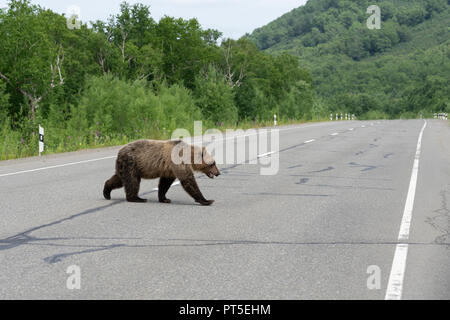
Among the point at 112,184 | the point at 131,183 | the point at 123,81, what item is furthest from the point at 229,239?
the point at 123,81

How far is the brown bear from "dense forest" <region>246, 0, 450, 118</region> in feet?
320

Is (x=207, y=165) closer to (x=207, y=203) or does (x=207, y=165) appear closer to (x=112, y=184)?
(x=207, y=203)

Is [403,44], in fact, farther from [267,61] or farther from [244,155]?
[244,155]

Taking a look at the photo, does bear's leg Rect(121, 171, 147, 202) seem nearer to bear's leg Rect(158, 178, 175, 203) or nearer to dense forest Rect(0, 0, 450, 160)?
bear's leg Rect(158, 178, 175, 203)

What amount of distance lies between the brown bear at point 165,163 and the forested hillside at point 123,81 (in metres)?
9.29

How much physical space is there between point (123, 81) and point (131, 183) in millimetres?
18190

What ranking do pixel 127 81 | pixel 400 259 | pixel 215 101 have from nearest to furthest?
pixel 400 259
pixel 127 81
pixel 215 101

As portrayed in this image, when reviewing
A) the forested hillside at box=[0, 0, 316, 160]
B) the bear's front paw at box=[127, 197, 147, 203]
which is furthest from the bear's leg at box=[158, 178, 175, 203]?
the forested hillside at box=[0, 0, 316, 160]

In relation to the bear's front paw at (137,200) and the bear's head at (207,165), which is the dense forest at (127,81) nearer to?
the bear's front paw at (137,200)

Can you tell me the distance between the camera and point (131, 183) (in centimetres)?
905

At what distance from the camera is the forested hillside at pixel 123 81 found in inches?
857

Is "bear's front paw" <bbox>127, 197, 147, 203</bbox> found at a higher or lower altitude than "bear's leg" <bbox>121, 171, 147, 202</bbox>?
lower

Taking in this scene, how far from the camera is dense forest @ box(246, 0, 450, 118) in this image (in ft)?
394

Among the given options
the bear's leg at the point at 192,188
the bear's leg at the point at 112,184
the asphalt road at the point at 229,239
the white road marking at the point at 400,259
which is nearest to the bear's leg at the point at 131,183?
the asphalt road at the point at 229,239
